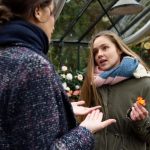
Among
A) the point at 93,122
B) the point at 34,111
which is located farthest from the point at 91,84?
the point at 34,111

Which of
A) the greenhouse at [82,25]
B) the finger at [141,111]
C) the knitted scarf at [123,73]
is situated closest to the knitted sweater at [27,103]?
the finger at [141,111]

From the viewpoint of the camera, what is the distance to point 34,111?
135cm

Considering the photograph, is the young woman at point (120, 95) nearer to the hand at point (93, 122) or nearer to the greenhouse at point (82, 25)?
the hand at point (93, 122)

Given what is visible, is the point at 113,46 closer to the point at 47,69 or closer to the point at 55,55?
the point at 47,69

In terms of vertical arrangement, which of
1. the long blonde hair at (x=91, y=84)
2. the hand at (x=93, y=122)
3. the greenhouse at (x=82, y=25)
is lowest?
the hand at (x=93, y=122)

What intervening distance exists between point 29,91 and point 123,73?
1544mm

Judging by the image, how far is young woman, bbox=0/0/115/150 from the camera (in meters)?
1.35

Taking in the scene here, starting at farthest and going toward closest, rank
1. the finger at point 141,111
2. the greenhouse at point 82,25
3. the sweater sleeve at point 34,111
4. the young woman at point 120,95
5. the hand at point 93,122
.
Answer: the greenhouse at point 82,25 < the young woman at point 120,95 < the finger at point 141,111 < the hand at point 93,122 < the sweater sleeve at point 34,111

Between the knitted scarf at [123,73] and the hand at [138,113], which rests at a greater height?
the knitted scarf at [123,73]

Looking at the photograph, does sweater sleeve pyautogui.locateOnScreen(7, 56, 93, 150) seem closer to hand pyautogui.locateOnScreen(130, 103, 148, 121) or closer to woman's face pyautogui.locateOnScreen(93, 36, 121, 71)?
hand pyautogui.locateOnScreen(130, 103, 148, 121)

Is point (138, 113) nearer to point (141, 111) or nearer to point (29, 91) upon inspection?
point (141, 111)

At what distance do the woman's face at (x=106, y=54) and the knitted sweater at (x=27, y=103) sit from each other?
156cm

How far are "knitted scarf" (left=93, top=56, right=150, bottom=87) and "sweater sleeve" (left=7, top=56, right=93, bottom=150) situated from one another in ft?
4.83

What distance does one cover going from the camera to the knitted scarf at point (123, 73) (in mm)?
2834
